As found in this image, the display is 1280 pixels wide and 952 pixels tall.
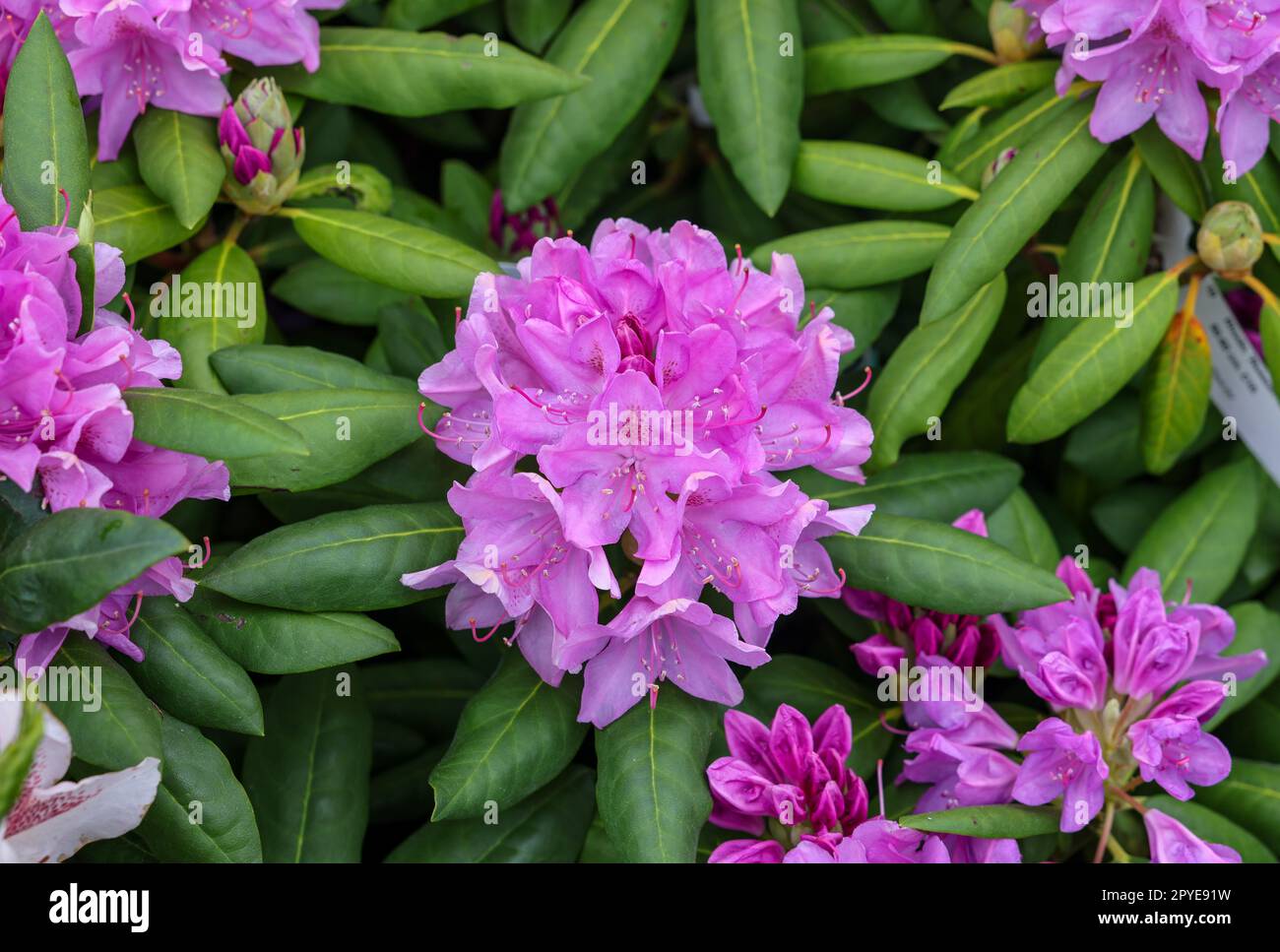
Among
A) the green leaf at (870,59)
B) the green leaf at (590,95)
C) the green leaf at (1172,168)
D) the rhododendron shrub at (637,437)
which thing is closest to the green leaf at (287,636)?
the rhododendron shrub at (637,437)

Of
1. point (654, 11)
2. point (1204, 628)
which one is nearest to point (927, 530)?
point (1204, 628)

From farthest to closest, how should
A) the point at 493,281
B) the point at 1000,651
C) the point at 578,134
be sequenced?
the point at 578,134, the point at 1000,651, the point at 493,281

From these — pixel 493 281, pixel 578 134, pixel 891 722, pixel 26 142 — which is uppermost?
pixel 578 134

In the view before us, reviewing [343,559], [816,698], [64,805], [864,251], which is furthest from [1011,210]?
[64,805]

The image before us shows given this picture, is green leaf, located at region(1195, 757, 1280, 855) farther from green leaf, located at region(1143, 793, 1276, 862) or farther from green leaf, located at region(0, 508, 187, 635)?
green leaf, located at region(0, 508, 187, 635)

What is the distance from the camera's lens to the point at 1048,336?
4.54ft

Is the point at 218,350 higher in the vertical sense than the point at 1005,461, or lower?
higher

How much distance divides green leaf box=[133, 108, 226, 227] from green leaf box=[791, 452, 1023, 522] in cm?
61

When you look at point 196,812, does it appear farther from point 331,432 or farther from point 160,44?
point 160,44

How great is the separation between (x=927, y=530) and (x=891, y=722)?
0.85 ft

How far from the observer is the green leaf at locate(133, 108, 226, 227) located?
122 centimetres

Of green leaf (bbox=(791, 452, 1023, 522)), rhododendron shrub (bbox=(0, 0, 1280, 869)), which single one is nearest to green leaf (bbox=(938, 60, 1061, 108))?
rhododendron shrub (bbox=(0, 0, 1280, 869))

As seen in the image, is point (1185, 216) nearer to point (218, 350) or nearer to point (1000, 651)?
point (1000, 651)

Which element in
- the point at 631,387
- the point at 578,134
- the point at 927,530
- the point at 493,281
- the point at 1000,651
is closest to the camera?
→ the point at 631,387
